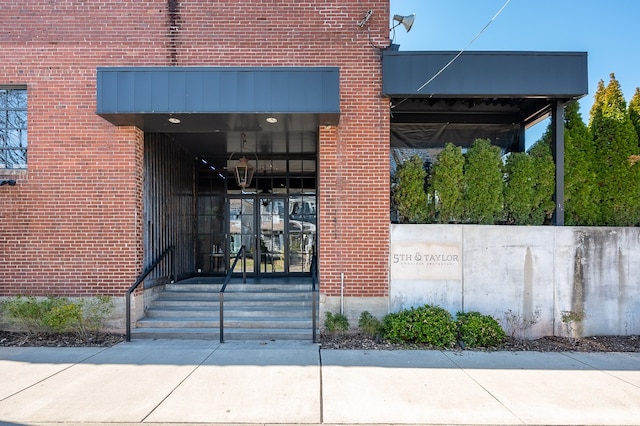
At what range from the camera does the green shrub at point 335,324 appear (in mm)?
6523

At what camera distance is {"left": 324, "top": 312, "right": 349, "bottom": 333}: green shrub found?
652 centimetres

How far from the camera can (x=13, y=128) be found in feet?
23.1

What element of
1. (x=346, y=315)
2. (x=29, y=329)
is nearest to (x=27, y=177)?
(x=29, y=329)

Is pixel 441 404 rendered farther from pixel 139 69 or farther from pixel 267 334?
pixel 139 69

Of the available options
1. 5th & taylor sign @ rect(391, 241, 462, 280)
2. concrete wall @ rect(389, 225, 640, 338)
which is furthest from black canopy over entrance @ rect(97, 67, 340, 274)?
concrete wall @ rect(389, 225, 640, 338)

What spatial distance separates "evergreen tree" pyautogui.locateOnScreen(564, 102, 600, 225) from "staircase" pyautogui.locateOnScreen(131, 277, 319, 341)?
17.3 ft

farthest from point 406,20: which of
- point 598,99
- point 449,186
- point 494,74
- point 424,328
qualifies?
point 424,328

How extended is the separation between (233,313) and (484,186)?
5.31 meters

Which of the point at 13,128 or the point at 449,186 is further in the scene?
the point at 13,128

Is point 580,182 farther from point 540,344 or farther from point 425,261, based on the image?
point 425,261

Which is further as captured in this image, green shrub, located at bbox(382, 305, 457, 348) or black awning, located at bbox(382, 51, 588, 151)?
black awning, located at bbox(382, 51, 588, 151)


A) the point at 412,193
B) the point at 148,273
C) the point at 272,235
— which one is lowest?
the point at 148,273

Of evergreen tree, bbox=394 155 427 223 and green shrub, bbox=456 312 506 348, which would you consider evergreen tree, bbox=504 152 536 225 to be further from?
green shrub, bbox=456 312 506 348

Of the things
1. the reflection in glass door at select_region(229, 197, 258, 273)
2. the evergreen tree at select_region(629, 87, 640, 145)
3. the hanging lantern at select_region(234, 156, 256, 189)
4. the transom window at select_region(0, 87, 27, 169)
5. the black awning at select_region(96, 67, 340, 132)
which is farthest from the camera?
the reflection in glass door at select_region(229, 197, 258, 273)
